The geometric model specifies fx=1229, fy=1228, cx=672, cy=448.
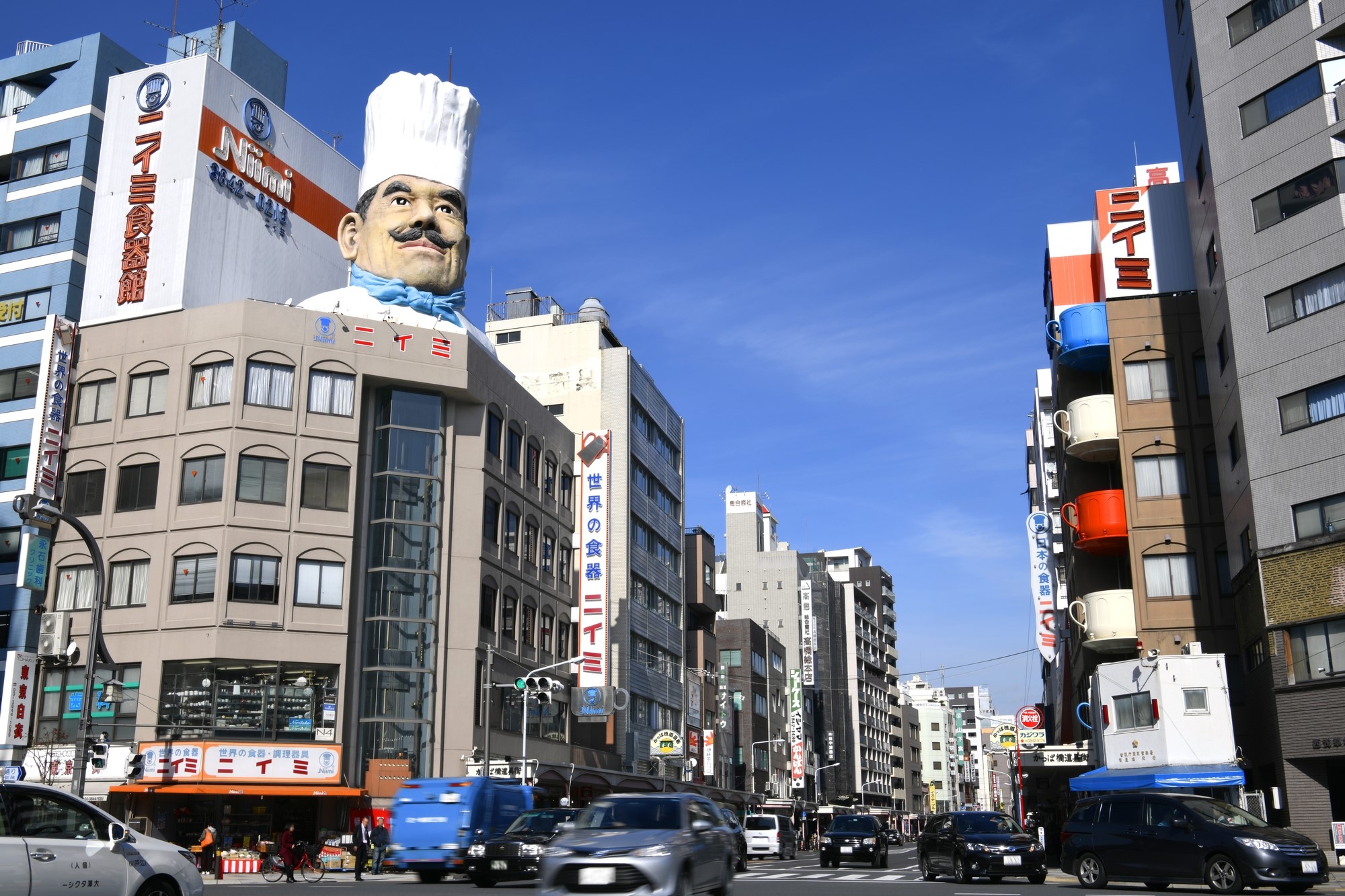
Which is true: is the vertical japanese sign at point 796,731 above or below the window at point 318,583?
below

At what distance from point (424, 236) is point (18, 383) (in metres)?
18.2

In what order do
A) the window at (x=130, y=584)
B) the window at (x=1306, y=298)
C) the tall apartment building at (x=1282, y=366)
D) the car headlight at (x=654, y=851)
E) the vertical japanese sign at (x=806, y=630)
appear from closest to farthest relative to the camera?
the car headlight at (x=654, y=851) → the tall apartment building at (x=1282, y=366) → the window at (x=1306, y=298) → the window at (x=130, y=584) → the vertical japanese sign at (x=806, y=630)

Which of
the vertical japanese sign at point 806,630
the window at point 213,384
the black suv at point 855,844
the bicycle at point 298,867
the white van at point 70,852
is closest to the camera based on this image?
the white van at point 70,852

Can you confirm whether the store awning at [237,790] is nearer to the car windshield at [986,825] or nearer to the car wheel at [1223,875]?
the car windshield at [986,825]

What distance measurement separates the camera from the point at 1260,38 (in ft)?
119

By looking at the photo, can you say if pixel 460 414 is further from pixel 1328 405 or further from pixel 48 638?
pixel 1328 405

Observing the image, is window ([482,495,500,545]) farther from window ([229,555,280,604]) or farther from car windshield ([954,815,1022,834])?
car windshield ([954,815,1022,834])

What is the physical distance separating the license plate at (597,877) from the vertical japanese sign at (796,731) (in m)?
88.2

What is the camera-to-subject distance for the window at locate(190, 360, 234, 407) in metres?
44.8

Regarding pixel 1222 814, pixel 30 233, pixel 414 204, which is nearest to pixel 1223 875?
pixel 1222 814

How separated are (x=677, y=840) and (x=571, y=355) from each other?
5724 centimetres

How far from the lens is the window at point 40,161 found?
54.3 m

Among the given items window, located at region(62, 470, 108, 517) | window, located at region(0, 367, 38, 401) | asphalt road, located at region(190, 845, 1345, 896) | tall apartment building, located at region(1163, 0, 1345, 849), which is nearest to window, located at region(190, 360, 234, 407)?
window, located at region(62, 470, 108, 517)

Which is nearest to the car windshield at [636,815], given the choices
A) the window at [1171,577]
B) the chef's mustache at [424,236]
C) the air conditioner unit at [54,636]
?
the air conditioner unit at [54,636]
